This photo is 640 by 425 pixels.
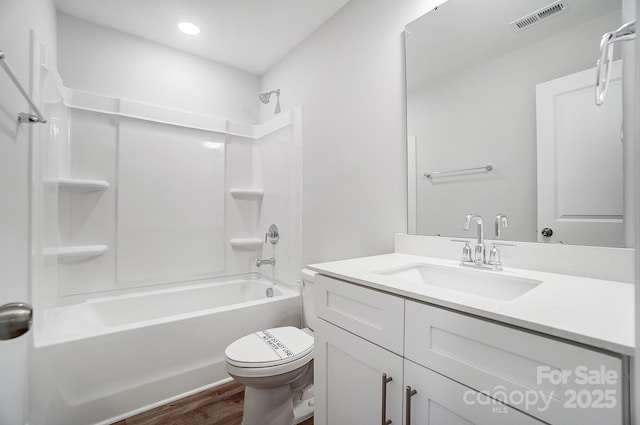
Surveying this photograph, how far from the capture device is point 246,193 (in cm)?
269

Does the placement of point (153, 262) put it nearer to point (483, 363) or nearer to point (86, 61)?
point (86, 61)

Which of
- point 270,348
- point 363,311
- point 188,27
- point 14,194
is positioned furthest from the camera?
point 188,27

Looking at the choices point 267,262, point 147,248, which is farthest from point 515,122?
point 147,248

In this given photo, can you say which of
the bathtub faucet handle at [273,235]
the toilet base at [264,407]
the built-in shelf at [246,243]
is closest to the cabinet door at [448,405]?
the toilet base at [264,407]

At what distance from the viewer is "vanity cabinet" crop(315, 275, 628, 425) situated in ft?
1.76

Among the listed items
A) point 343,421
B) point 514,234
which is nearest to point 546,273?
point 514,234

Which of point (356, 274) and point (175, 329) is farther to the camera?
point (175, 329)

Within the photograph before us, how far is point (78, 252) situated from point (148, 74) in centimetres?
150

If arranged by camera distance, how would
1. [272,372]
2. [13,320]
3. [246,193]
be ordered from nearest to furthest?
[13,320]
[272,372]
[246,193]

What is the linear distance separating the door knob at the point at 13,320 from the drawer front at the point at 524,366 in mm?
910

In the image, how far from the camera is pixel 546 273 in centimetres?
103

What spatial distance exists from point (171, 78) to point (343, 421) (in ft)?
9.07

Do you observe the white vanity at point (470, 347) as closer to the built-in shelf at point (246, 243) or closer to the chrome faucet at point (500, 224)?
the chrome faucet at point (500, 224)

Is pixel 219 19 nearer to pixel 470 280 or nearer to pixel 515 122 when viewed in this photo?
pixel 515 122
